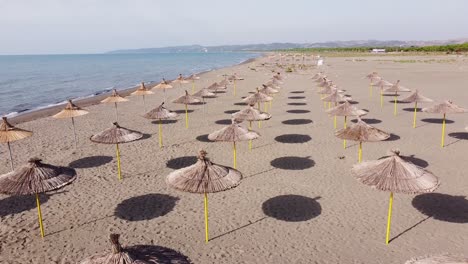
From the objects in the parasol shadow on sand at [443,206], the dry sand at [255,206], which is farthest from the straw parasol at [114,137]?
the parasol shadow on sand at [443,206]

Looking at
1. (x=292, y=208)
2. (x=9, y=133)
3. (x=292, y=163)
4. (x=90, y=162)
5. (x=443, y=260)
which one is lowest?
(x=292, y=208)

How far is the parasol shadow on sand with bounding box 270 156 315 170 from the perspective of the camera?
15113mm

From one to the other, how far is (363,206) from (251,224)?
13.0 feet

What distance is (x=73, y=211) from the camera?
1159cm

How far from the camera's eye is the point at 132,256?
5.64m

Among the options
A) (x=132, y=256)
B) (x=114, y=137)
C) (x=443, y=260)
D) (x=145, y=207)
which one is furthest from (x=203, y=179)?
(x=114, y=137)

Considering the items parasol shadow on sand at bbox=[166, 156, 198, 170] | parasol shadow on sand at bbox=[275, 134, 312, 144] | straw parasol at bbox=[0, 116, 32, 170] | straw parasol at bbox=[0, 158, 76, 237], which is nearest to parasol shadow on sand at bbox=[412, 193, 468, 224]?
parasol shadow on sand at bbox=[275, 134, 312, 144]

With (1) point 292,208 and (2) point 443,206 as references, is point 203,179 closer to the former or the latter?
(1) point 292,208

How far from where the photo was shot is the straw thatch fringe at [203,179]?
8974 mm

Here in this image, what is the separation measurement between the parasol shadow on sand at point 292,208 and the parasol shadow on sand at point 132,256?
215 inches

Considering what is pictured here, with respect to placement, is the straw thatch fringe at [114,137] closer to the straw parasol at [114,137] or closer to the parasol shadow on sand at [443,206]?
the straw parasol at [114,137]

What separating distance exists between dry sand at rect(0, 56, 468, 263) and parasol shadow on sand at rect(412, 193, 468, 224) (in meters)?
0.04

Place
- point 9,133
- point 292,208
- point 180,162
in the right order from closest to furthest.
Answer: point 292,208 < point 9,133 < point 180,162

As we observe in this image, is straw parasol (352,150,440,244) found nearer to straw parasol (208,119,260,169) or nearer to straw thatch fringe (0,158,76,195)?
straw parasol (208,119,260,169)
